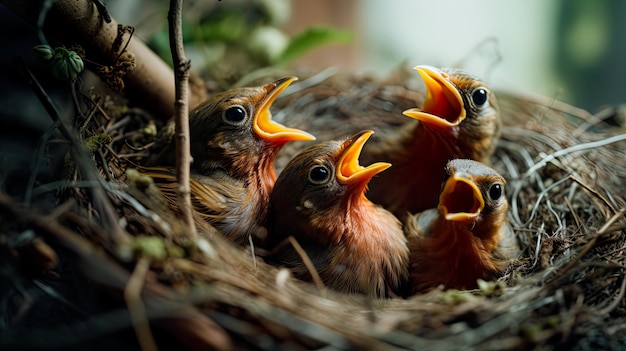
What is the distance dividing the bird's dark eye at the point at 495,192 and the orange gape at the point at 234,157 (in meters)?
0.54

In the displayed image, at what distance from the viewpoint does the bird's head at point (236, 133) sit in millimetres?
1552

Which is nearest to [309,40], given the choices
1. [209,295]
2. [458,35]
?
[458,35]

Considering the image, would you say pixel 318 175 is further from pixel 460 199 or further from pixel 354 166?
pixel 460 199

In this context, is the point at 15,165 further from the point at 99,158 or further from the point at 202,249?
the point at 202,249

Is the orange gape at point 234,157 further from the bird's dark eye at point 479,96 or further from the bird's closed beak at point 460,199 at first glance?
the bird's dark eye at point 479,96

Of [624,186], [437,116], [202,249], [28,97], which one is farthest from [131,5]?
[624,186]

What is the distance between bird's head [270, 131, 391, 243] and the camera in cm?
150

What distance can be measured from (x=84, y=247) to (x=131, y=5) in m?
1.58

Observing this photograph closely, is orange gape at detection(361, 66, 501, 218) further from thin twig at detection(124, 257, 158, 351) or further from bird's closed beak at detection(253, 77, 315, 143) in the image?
thin twig at detection(124, 257, 158, 351)

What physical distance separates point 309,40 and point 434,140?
1.00m

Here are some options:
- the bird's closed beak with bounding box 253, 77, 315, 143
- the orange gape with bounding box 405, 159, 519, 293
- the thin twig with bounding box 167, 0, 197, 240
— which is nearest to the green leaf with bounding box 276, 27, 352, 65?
the bird's closed beak with bounding box 253, 77, 315, 143

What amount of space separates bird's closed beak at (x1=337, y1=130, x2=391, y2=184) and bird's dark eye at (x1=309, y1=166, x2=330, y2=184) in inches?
1.6

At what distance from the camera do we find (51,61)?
4.31 feet

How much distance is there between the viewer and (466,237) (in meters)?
1.54
